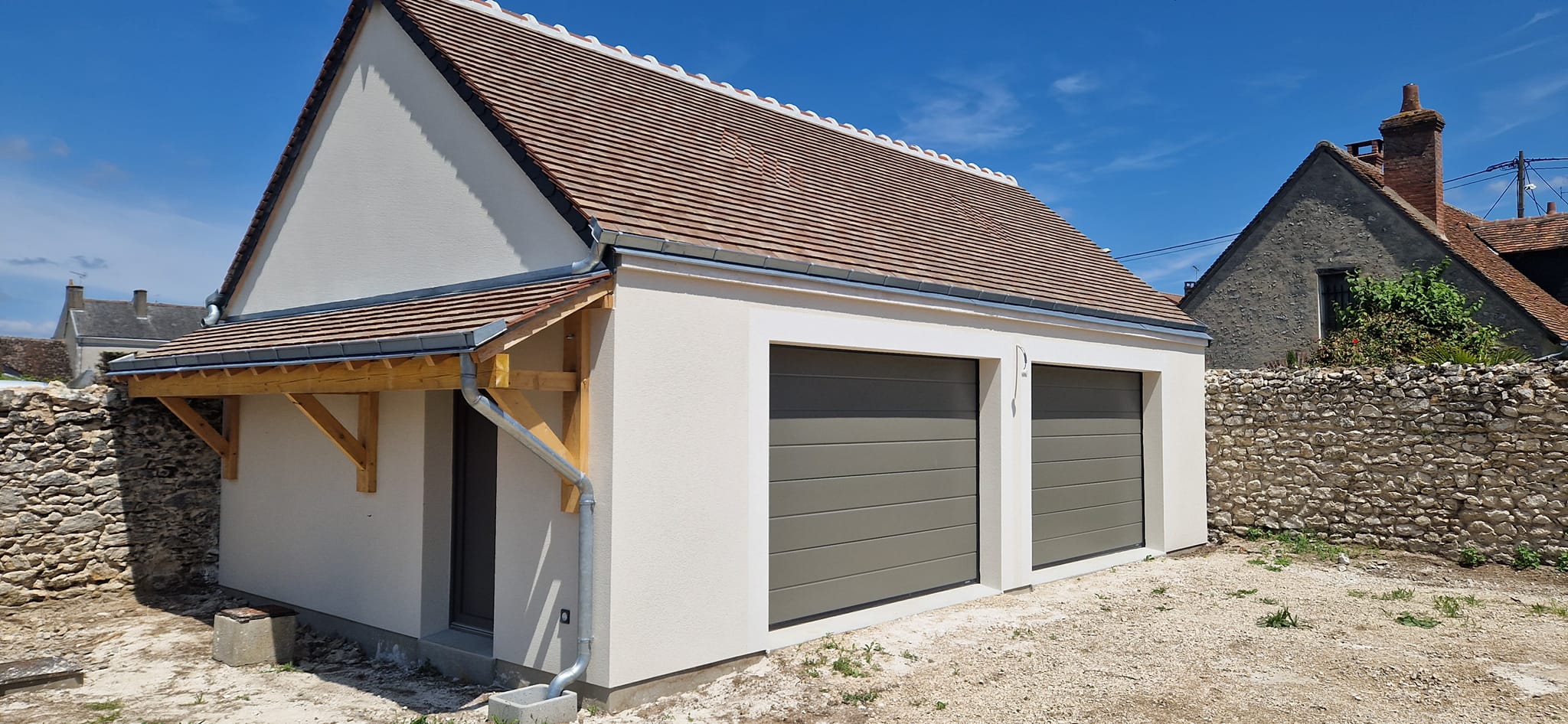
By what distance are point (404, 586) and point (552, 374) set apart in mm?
2615

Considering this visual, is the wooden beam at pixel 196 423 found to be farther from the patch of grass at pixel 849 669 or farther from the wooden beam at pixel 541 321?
the patch of grass at pixel 849 669

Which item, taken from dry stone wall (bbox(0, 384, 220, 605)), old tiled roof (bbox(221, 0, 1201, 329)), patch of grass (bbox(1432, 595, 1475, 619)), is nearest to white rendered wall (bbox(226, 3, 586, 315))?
old tiled roof (bbox(221, 0, 1201, 329))

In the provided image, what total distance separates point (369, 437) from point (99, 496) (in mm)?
3756

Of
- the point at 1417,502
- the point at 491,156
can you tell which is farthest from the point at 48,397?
the point at 1417,502

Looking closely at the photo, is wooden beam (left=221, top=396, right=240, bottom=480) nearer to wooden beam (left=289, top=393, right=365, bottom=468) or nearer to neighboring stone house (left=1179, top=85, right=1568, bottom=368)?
wooden beam (left=289, top=393, right=365, bottom=468)

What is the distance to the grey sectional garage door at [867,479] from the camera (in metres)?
7.26

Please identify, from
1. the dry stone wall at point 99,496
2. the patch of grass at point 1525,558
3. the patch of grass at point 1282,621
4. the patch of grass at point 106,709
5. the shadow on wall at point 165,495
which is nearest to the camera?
the patch of grass at point 106,709

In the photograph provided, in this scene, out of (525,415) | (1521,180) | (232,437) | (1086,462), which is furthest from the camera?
(1521,180)

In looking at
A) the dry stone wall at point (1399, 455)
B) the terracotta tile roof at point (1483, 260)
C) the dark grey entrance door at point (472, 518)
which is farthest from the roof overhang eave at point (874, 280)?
the terracotta tile roof at point (1483, 260)

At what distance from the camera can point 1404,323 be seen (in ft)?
51.5

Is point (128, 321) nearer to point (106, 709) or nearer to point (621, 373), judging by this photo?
point (106, 709)

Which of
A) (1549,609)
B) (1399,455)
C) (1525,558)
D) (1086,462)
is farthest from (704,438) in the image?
(1525,558)

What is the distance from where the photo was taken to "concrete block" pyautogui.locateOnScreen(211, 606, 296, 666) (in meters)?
7.30

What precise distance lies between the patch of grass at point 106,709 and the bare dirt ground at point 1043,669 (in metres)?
0.03
